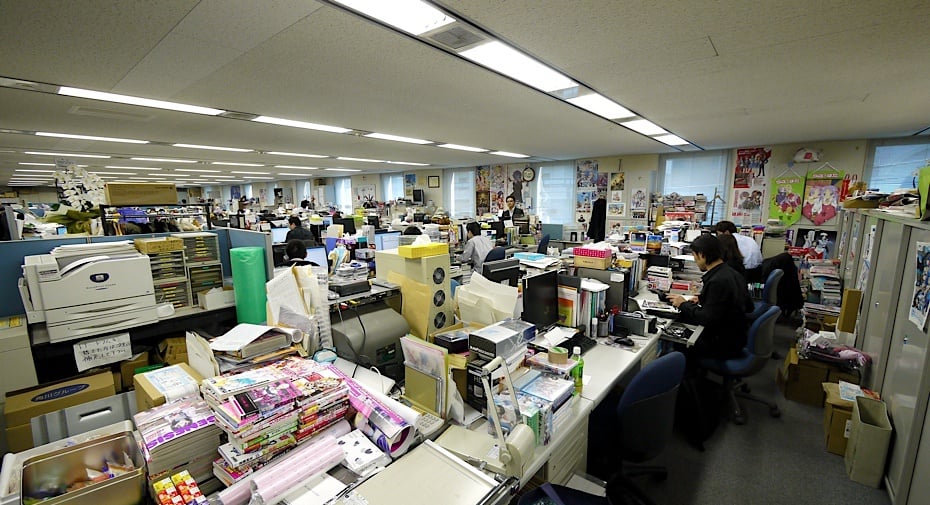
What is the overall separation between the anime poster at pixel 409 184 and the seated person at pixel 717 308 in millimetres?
9411

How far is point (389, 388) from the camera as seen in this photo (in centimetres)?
167

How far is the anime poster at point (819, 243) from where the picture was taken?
569cm

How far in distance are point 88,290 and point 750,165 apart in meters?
8.76

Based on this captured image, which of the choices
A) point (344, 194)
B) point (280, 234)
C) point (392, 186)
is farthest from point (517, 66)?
point (344, 194)

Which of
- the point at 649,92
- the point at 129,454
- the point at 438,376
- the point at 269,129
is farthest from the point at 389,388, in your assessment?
the point at 269,129

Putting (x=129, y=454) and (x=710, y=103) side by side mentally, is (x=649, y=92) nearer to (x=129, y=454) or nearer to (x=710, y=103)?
(x=710, y=103)

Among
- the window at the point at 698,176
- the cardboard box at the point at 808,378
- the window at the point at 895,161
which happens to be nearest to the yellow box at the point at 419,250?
the cardboard box at the point at 808,378

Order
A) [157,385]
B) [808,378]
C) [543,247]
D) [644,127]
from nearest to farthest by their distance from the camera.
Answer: [157,385] → [808,378] → [644,127] → [543,247]

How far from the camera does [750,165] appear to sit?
6539 millimetres

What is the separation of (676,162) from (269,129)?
743 cm

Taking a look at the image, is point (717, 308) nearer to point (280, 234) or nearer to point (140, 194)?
point (140, 194)

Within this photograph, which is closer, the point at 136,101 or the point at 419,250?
the point at 419,250

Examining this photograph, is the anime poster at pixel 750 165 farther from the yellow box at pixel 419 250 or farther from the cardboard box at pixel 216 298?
the cardboard box at pixel 216 298

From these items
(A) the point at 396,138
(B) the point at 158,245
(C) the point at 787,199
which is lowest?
(B) the point at 158,245
